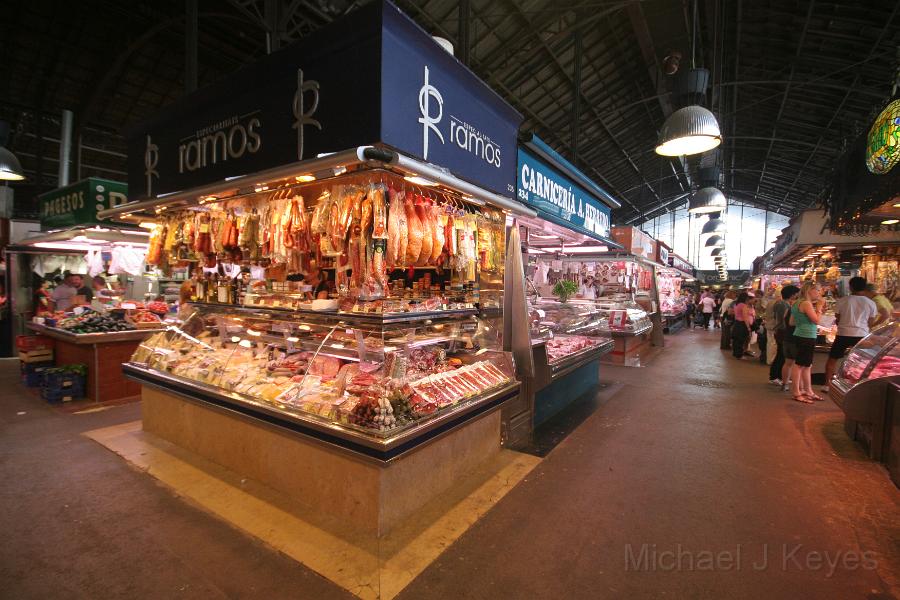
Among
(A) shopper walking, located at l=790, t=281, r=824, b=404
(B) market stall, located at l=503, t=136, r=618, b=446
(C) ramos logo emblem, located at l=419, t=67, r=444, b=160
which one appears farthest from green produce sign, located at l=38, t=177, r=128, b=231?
(A) shopper walking, located at l=790, t=281, r=824, b=404

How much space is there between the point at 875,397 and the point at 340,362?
5.22 m

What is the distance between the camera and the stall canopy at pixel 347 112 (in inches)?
104

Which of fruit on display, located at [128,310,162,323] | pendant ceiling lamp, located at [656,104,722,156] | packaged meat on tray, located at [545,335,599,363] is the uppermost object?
pendant ceiling lamp, located at [656,104,722,156]

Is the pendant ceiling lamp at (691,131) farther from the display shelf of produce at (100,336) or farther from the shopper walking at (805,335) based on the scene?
the display shelf of produce at (100,336)

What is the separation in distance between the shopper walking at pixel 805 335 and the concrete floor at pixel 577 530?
1.72 m

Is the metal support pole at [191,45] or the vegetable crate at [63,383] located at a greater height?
the metal support pole at [191,45]

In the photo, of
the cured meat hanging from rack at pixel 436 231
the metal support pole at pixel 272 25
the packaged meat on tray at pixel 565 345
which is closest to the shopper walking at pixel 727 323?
the packaged meat on tray at pixel 565 345

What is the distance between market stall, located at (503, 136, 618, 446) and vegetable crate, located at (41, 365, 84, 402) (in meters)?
5.96

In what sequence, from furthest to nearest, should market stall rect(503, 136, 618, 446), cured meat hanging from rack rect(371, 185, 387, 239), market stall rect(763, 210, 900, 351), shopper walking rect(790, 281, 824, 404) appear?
market stall rect(763, 210, 900, 351) → shopper walking rect(790, 281, 824, 404) → market stall rect(503, 136, 618, 446) → cured meat hanging from rack rect(371, 185, 387, 239)

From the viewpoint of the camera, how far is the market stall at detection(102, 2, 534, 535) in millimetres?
2674

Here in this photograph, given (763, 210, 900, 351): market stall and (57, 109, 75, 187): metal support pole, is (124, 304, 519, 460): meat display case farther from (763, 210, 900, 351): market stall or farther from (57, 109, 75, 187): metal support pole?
(763, 210, 900, 351): market stall

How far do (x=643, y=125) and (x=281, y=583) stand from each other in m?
19.5

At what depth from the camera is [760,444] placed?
4480 millimetres

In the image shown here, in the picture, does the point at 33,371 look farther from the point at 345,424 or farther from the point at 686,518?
the point at 686,518
